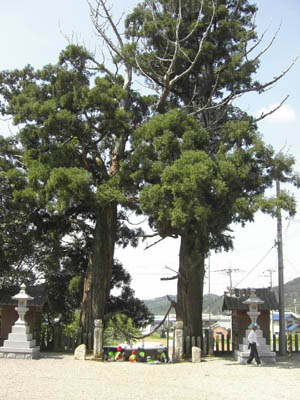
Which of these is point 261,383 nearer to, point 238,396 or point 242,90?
point 238,396

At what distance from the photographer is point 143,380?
29.0 feet

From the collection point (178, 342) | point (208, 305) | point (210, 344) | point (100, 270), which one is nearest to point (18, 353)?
point (100, 270)

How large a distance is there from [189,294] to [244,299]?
1755mm

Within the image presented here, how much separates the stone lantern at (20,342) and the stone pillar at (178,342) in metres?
3.94

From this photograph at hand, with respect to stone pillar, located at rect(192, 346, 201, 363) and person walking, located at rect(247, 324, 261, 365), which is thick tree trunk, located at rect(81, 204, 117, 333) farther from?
person walking, located at rect(247, 324, 261, 365)

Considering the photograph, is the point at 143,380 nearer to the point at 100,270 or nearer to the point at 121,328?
the point at 100,270

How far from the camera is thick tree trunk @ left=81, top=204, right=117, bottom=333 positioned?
13680 mm

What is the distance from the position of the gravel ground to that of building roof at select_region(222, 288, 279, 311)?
6.58 feet

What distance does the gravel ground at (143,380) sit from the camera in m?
7.12

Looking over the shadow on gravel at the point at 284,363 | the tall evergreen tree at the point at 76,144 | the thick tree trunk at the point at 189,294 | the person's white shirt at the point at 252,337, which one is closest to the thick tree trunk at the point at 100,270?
the tall evergreen tree at the point at 76,144

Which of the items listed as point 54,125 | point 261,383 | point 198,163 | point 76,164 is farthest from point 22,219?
point 261,383

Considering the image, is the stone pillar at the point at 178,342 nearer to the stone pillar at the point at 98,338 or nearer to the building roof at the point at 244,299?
the building roof at the point at 244,299

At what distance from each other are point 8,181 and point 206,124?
7101 millimetres

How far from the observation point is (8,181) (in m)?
13.3
